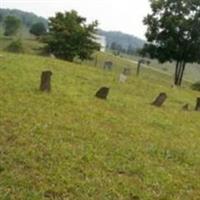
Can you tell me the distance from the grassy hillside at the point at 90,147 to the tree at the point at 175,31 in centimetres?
2212

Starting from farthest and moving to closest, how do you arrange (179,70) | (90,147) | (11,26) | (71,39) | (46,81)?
1. (11,26)
2. (179,70)
3. (71,39)
4. (46,81)
5. (90,147)

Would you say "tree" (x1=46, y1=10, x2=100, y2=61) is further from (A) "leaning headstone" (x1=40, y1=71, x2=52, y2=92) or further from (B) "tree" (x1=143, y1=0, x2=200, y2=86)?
(A) "leaning headstone" (x1=40, y1=71, x2=52, y2=92)

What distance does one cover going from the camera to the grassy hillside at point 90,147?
9.40 metres

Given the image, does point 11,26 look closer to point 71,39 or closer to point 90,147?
point 71,39

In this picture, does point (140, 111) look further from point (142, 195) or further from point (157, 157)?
point (142, 195)

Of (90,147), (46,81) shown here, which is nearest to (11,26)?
(46,81)

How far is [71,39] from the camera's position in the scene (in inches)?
1671

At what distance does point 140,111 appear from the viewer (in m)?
19.1

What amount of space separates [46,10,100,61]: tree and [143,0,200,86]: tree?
472 cm

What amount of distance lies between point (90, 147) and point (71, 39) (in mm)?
31113

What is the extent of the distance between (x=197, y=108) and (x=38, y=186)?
49.7ft

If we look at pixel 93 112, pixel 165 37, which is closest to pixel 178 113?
pixel 93 112

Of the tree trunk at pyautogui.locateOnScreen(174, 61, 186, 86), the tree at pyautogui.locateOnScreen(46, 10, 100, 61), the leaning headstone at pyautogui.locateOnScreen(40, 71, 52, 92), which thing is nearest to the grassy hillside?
the leaning headstone at pyautogui.locateOnScreen(40, 71, 52, 92)

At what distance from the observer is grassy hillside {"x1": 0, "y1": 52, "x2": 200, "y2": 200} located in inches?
370
